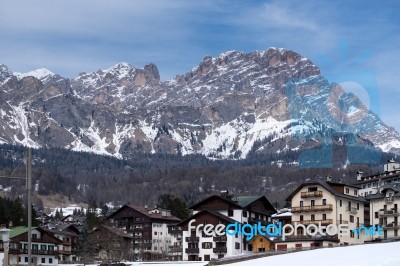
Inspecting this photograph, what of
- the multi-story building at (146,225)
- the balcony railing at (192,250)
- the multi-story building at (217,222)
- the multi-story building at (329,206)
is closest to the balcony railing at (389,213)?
the multi-story building at (329,206)

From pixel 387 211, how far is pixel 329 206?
860 cm

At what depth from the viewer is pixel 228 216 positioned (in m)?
132

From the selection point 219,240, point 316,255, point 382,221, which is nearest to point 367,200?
point 382,221

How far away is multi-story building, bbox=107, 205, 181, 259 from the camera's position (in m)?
178

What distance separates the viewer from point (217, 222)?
425 ft

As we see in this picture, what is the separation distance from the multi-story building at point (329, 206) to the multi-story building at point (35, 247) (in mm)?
42502

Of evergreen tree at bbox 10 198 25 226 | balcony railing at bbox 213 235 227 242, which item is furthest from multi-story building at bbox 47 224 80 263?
balcony railing at bbox 213 235 227 242

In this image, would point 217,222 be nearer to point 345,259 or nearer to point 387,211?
point 387,211

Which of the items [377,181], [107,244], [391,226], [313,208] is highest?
[377,181]

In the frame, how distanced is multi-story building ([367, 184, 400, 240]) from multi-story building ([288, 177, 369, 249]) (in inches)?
69.4

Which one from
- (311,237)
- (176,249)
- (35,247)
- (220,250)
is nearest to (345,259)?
(311,237)

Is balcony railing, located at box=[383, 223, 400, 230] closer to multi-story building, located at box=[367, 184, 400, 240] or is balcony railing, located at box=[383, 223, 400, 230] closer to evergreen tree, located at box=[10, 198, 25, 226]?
multi-story building, located at box=[367, 184, 400, 240]

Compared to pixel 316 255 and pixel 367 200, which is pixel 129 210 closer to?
pixel 367 200

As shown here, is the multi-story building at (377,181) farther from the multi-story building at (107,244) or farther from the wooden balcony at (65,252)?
the wooden balcony at (65,252)
